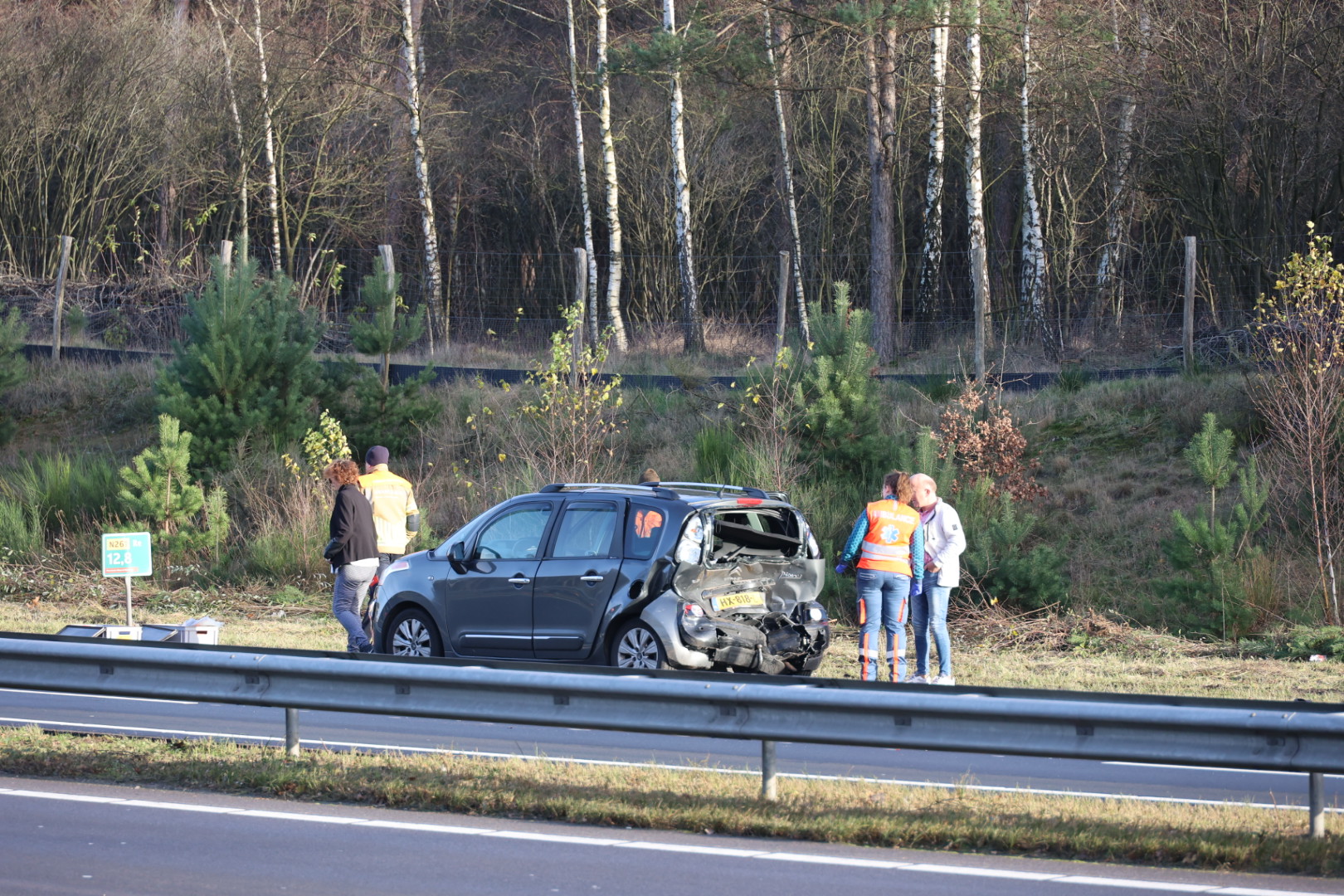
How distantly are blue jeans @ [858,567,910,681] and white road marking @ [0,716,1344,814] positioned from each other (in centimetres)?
316

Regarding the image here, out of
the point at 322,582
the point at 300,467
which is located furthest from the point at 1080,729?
the point at 300,467

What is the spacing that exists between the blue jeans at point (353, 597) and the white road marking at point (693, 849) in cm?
463

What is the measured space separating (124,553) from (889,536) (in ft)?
21.6

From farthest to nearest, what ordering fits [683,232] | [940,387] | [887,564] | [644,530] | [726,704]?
[683,232], [940,387], [887,564], [644,530], [726,704]

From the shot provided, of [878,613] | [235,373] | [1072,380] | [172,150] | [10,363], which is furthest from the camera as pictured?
[172,150]

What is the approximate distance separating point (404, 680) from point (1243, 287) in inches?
715

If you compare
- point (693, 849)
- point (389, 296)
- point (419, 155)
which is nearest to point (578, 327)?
point (389, 296)

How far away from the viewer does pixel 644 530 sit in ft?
37.6

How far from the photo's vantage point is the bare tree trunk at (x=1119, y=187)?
2442cm

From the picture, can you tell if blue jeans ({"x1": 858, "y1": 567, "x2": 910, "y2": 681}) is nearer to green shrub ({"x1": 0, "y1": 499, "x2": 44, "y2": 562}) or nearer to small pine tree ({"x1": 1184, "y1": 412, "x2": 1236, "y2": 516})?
small pine tree ({"x1": 1184, "y1": 412, "x2": 1236, "y2": 516})

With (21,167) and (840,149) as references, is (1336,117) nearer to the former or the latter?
(840,149)

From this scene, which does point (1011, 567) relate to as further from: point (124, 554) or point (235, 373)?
point (235, 373)

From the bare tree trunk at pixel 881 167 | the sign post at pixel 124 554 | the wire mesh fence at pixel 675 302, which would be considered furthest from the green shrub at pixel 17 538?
the bare tree trunk at pixel 881 167

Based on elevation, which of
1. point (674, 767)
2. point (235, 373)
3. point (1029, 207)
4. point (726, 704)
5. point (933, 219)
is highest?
point (1029, 207)
